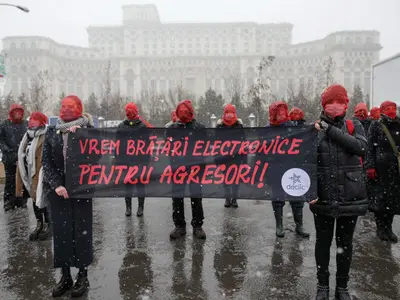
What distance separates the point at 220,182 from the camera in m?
3.87

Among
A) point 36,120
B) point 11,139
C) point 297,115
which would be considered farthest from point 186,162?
point 11,139

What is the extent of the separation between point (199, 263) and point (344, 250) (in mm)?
1670

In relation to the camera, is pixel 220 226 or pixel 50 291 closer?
pixel 50 291

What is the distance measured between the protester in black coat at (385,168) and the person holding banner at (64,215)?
3.84 meters

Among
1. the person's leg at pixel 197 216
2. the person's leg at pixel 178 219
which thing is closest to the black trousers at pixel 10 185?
the person's leg at pixel 178 219

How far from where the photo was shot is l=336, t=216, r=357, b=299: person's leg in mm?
3205

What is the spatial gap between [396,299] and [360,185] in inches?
44.8

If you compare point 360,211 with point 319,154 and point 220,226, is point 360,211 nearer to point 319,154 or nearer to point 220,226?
point 319,154

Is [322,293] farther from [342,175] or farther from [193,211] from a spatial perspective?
[193,211]

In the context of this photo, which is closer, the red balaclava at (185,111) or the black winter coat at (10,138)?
the red balaclava at (185,111)

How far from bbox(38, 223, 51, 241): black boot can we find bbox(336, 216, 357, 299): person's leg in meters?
3.88

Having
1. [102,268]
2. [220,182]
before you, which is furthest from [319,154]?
[102,268]

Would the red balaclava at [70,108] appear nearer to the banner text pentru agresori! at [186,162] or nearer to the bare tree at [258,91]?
the banner text pentru agresori! at [186,162]

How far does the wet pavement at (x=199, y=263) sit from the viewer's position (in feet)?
11.5
